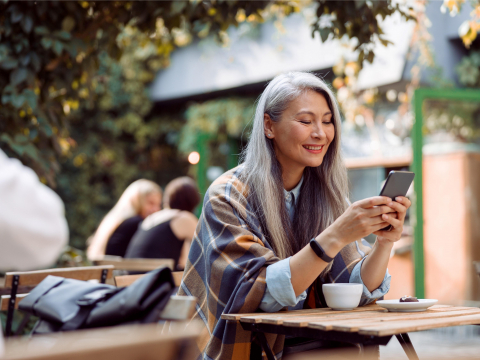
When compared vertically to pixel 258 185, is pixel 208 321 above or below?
below

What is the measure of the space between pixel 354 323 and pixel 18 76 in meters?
2.44

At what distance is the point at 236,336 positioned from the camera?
74.9 inches

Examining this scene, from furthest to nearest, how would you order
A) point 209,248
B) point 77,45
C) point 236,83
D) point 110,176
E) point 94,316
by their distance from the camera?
point 110,176
point 236,83
point 77,45
point 209,248
point 94,316

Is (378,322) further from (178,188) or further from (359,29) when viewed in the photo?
(178,188)

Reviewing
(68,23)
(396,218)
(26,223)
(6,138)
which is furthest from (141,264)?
(26,223)

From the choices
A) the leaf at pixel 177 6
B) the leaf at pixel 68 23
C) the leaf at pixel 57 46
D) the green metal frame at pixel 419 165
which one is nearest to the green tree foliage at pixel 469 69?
the green metal frame at pixel 419 165

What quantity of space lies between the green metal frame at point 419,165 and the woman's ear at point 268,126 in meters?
2.89

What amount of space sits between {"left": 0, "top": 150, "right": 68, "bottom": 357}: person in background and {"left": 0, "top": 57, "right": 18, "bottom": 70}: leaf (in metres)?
2.53

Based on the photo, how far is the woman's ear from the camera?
7.68ft

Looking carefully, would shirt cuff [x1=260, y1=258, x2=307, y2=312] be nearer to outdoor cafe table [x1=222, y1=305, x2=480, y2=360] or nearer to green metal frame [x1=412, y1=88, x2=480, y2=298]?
outdoor cafe table [x1=222, y1=305, x2=480, y2=360]

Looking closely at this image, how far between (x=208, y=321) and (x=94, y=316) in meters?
0.61

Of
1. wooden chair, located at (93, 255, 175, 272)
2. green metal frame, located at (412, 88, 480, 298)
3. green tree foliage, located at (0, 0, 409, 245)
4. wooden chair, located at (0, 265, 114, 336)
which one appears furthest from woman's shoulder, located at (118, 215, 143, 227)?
wooden chair, located at (0, 265, 114, 336)

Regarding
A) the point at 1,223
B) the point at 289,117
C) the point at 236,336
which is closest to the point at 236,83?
the point at 289,117

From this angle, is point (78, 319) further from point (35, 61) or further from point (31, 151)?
point (35, 61)
